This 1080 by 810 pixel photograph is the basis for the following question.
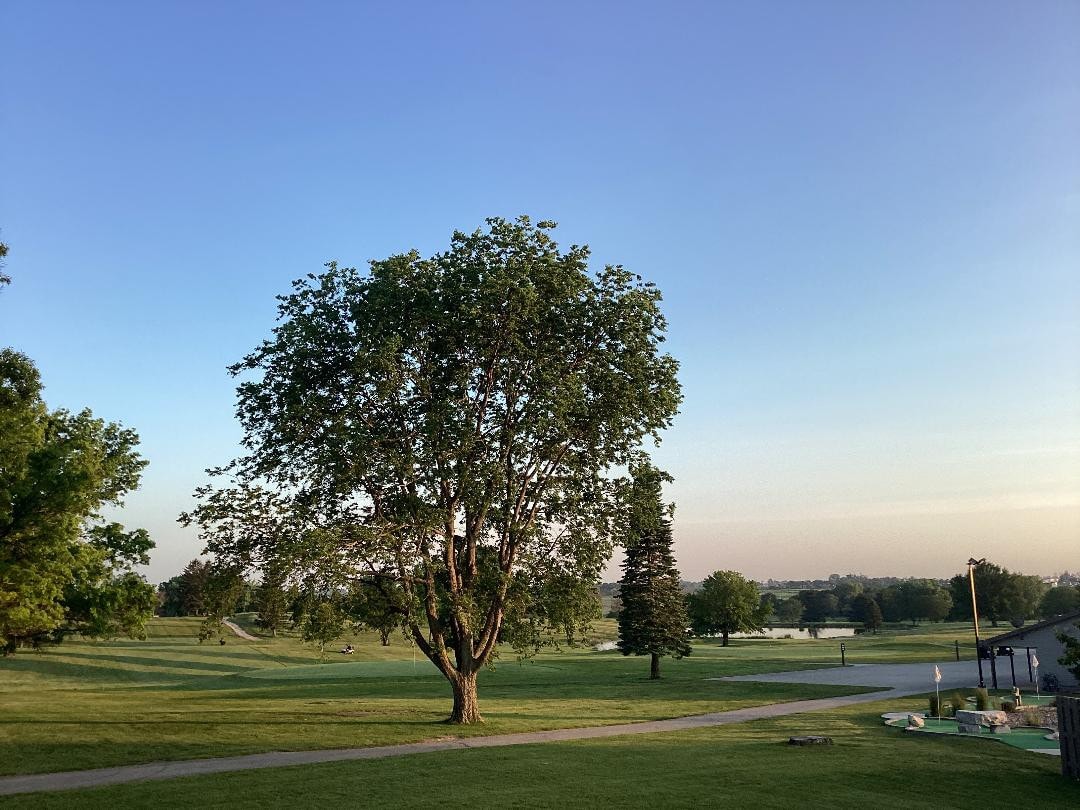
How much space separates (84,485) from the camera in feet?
84.3

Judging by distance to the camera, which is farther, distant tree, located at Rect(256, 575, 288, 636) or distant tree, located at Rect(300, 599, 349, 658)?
distant tree, located at Rect(300, 599, 349, 658)

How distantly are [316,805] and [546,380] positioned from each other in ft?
48.7

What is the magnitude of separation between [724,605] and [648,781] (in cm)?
8306

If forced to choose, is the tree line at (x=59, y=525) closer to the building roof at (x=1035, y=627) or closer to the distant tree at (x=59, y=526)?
the distant tree at (x=59, y=526)

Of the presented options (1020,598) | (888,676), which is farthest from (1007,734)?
(1020,598)

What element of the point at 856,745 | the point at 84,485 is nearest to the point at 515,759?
the point at 856,745

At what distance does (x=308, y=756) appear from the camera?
2119 cm

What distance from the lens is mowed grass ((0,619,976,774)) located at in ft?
78.3

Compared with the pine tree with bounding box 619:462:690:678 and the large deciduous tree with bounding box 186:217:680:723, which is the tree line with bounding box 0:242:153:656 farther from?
the pine tree with bounding box 619:462:690:678

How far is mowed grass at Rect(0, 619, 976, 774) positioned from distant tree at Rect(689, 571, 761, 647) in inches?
569

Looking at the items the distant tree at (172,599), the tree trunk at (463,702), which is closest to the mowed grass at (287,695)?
the tree trunk at (463,702)

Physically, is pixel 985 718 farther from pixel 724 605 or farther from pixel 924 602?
pixel 924 602

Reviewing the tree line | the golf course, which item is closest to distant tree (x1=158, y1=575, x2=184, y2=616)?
the golf course

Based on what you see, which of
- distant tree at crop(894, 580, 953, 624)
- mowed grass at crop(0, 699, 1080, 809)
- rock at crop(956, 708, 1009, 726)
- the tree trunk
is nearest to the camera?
mowed grass at crop(0, 699, 1080, 809)
